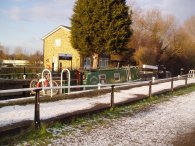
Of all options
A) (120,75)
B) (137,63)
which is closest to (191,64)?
(137,63)

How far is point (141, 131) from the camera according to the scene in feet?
28.2

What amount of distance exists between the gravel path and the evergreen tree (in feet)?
86.0

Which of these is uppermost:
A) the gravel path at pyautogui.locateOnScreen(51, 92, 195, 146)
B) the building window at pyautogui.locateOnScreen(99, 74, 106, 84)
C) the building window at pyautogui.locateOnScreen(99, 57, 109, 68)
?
the building window at pyautogui.locateOnScreen(99, 57, 109, 68)

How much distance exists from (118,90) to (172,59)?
138 ft

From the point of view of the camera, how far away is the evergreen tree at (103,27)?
Result: 3794 cm

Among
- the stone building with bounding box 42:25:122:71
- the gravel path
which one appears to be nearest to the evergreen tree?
the stone building with bounding box 42:25:122:71

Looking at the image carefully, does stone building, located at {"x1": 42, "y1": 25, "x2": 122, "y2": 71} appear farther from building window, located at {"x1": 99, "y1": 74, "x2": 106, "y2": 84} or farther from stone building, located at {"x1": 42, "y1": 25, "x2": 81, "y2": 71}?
building window, located at {"x1": 99, "y1": 74, "x2": 106, "y2": 84}

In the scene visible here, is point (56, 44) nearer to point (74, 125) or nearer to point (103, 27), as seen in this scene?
point (103, 27)

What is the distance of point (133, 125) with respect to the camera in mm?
9289

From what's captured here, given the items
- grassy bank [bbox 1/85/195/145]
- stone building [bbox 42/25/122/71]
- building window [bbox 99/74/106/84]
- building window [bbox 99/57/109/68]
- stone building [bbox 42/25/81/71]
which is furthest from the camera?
building window [bbox 99/57/109/68]

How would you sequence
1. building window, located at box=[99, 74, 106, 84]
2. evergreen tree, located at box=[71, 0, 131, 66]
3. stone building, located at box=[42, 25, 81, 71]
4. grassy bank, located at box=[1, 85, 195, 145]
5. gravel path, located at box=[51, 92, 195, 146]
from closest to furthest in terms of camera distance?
grassy bank, located at box=[1, 85, 195, 145] → gravel path, located at box=[51, 92, 195, 146] → building window, located at box=[99, 74, 106, 84] → evergreen tree, located at box=[71, 0, 131, 66] → stone building, located at box=[42, 25, 81, 71]

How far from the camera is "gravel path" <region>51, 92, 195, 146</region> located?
736 centimetres

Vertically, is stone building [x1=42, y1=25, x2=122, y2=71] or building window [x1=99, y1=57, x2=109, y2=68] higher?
stone building [x1=42, y1=25, x2=122, y2=71]

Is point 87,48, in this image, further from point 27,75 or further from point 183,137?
point 183,137
